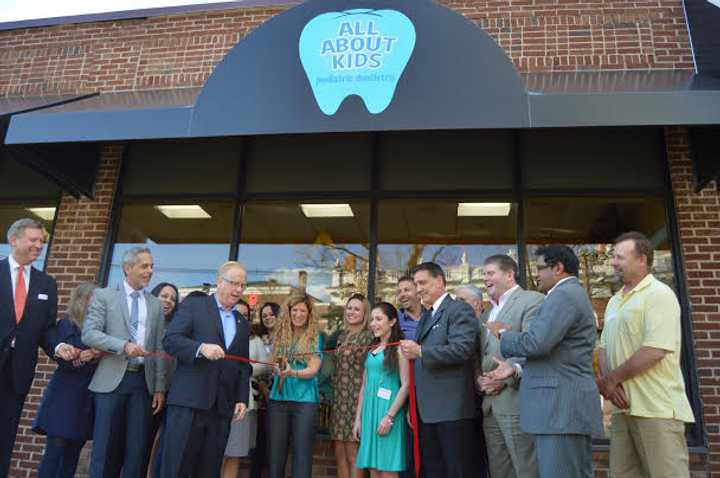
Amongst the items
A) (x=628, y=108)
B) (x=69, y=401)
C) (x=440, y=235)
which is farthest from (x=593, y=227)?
(x=69, y=401)

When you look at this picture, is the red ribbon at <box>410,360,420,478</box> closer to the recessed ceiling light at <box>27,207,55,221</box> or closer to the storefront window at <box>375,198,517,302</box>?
the storefront window at <box>375,198,517,302</box>

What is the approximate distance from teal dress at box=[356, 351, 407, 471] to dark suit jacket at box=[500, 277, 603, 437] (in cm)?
123

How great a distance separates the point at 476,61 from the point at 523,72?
68.7 inches

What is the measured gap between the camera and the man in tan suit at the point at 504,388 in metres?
3.65

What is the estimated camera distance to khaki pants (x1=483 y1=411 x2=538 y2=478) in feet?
11.8

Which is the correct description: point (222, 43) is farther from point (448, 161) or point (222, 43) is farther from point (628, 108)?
point (628, 108)

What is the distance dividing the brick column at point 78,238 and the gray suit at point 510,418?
478cm

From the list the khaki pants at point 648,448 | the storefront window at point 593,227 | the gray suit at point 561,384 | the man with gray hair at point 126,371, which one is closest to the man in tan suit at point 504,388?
the gray suit at point 561,384

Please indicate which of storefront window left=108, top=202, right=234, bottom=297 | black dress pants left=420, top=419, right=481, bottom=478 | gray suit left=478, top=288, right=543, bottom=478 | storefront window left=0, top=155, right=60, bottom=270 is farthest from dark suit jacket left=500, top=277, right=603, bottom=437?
storefront window left=0, top=155, right=60, bottom=270

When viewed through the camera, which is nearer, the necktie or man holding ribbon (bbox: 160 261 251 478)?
man holding ribbon (bbox: 160 261 251 478)

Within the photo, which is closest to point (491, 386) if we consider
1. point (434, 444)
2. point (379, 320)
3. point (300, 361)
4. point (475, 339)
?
point (475, 339)

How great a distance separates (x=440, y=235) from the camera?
247 inches

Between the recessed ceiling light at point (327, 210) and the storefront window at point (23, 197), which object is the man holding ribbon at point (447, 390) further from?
the storefront window at point (23, 197)

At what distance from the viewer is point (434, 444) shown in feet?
13.1
